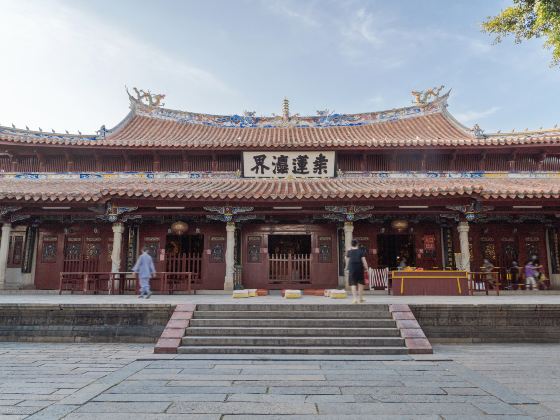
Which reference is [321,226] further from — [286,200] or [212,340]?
[212,340]

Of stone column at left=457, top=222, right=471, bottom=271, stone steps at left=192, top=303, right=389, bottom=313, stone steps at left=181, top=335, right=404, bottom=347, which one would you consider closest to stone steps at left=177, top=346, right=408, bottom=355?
stone steps at left=181, top=335, right=404, bottom=347

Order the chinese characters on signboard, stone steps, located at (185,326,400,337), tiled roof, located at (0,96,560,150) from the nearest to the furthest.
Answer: stone steps, located at (185,326,400,337) < tiled roof, located at (0,96,560,150) < the chinese characters on signboard

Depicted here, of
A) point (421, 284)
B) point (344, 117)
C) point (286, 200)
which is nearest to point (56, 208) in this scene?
point (286, 200)

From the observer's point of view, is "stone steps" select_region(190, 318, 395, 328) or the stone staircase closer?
the stone staircase

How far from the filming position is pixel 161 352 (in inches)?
234

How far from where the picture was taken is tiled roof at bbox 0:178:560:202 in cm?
1104

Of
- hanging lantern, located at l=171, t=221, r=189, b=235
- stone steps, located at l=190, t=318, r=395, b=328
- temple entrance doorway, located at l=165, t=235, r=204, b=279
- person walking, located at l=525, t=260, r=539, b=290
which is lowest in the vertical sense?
stone steps, located at l=190, t=318, r=395, b=328

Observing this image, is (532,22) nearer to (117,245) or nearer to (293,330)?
(293,330)

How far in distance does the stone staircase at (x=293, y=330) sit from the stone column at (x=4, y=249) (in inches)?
315

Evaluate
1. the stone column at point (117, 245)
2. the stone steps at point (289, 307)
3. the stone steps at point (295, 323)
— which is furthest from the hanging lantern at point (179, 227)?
the stone steps at point (295, 323)

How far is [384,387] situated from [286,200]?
7.56 meters

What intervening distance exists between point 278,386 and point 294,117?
15.2m

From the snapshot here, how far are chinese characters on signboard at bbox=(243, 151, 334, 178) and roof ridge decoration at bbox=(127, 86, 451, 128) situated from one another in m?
3.81

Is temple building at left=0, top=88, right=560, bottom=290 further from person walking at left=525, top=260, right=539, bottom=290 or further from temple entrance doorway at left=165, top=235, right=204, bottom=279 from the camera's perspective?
person walking at left=525, top=260, right=539, bottom=290
